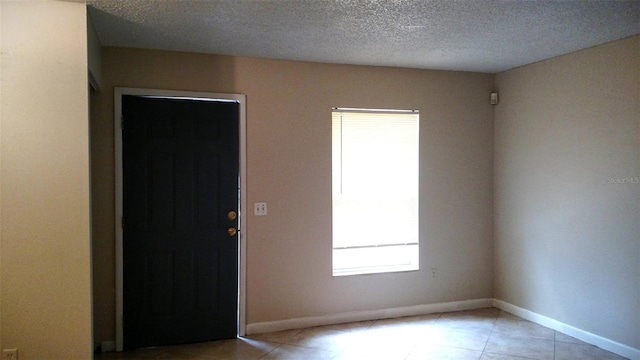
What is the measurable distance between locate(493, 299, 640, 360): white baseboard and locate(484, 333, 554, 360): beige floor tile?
0.27 metres

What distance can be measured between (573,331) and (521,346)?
0.57 meters

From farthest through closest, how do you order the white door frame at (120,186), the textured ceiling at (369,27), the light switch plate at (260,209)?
1. the light switch plate at (260,209)
2. the white door frame at (120,186)
3. the textured ceiling at (369,27)

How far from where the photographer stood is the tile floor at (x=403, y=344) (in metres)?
3.78

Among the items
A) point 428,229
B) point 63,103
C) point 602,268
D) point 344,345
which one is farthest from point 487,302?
point 63,103

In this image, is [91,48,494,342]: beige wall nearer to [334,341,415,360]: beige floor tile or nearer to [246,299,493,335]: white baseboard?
[246,299,493,335]: white baseboard

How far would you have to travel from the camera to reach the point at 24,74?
2867mm

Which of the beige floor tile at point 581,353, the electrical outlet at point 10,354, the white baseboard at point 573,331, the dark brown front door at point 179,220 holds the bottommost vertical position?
the beige floor tile at point 581,353

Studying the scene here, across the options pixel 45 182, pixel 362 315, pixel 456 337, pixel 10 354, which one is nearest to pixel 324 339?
pixel 362 315

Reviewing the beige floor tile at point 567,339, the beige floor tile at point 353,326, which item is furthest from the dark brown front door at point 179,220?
the beige floor tile at point 567,339

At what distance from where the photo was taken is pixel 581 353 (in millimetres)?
3824

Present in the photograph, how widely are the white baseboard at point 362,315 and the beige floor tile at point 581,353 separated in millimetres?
1114

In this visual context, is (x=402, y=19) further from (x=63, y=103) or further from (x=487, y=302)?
(x=487, y=302)

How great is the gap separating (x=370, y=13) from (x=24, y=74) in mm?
2109

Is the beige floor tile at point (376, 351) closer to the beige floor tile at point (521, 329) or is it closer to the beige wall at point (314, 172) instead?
the beige wall at point (314, 172)
